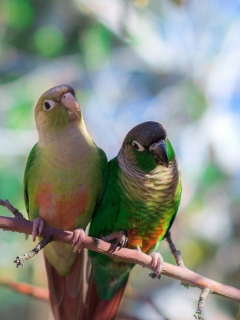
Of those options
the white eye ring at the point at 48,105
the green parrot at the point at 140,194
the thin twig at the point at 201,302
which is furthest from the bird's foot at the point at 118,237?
the white eye ring at the point at 48,105

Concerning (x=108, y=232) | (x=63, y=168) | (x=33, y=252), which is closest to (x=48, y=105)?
(x=63, y=168)

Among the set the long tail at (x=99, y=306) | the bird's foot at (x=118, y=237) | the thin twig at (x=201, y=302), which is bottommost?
the long tail at (x=99, y=306)

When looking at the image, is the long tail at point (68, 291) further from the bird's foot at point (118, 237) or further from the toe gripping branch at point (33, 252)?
the toe gripping branch at point (33, 252)

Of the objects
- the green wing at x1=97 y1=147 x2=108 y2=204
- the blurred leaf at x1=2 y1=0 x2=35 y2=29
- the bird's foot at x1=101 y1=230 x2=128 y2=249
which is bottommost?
the bird's foot at x1=101 y1=230 x2=128 y2=249

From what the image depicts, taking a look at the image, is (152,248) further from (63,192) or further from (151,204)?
(63,192)

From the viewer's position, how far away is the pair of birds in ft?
8.67

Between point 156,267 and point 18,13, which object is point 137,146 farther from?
point 18,13

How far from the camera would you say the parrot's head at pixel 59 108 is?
8.69ft

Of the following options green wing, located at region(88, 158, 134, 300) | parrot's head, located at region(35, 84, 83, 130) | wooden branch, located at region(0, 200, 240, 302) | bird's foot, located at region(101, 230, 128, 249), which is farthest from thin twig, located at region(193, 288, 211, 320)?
parrot's head, located at region(35, 84, 83, 130)

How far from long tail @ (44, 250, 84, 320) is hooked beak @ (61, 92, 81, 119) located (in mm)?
857

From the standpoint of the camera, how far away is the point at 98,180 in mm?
2730

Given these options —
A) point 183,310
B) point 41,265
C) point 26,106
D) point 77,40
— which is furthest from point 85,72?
point 183,310

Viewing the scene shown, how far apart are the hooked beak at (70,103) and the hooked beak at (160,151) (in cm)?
43

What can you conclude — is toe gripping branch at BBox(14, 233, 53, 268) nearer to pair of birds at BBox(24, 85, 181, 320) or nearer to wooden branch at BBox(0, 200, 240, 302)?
wooden branch at BBox(0, 200, 240, 302)
